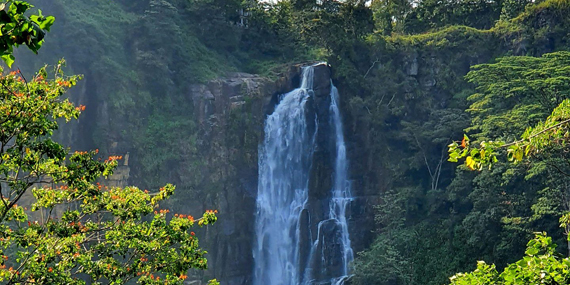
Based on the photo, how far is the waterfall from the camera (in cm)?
2397

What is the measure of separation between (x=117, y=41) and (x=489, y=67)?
13277 millimetres

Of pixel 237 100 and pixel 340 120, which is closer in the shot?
pixel 237 100

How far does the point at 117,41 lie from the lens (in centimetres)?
2383

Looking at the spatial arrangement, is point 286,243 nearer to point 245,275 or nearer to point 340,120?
point 245,275

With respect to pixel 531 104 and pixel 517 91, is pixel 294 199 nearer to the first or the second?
pixel 517 91

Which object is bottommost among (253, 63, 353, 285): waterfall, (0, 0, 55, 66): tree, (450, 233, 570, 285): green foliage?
(450, 233, 570, 285): green foliage

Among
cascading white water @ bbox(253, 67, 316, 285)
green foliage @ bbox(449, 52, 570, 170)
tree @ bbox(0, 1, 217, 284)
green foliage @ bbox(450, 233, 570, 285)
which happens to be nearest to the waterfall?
cascading white water @ bbox(253, 67, 316, 285)

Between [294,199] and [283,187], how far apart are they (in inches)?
24.4

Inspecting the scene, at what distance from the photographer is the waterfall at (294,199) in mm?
23969

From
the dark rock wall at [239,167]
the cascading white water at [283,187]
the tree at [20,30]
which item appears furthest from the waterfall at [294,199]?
the tree at [20,30]

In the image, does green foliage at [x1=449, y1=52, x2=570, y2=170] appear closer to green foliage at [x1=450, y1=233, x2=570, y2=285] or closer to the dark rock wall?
→ the dark rock wall

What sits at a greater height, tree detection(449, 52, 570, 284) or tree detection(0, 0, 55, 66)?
tree detection(449, 52, 570, 284)

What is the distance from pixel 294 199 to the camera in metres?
24.7

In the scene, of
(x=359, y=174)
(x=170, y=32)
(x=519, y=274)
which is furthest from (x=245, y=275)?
(x=519, y=274)
